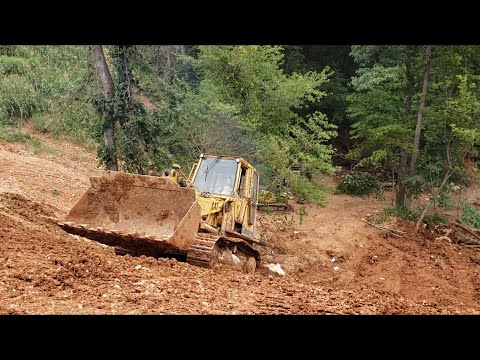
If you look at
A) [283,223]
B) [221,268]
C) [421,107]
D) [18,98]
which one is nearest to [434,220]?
[421,107]

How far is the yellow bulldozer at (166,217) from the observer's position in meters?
6.72

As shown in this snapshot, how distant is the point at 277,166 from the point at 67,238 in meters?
8.42

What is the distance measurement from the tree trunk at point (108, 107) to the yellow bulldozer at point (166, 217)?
13.6 ft

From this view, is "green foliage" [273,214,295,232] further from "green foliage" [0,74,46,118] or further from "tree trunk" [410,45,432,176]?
"green foliage" [0,74,46,118]

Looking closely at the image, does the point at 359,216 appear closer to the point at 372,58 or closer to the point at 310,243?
the point at 310,243

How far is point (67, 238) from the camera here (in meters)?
7.39

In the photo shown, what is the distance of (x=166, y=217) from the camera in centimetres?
731

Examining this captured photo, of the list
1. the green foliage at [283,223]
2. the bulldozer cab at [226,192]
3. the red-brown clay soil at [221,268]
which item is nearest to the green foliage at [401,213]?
the red-brown clay soil at [221,268]

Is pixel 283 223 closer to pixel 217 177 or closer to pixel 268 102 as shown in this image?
pixel 268 102

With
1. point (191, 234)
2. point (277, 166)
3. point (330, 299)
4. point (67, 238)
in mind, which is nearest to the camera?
point (330, 299)

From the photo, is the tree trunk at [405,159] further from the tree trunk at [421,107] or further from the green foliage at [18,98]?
the green foliage at [18,98]

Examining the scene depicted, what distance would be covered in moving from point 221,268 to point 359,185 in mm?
15331

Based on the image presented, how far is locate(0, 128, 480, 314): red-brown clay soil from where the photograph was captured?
433cm
